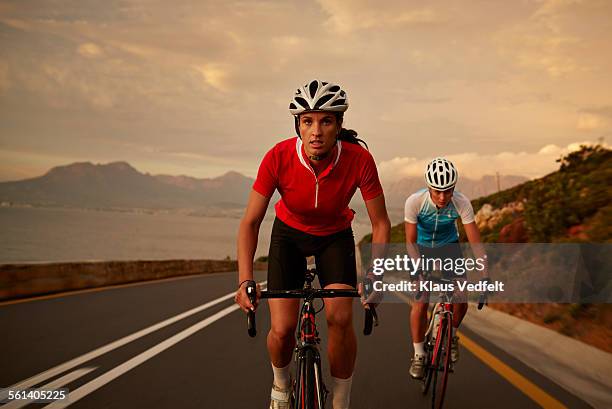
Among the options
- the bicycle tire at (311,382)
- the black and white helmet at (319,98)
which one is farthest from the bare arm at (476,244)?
the bicycle tire at (311,382)

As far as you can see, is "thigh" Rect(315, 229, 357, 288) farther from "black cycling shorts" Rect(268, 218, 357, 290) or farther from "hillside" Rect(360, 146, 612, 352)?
"hillside" Rect(360, 146, 612, 352)

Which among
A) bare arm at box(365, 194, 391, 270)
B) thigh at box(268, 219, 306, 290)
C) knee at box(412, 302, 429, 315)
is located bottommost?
knee at box(412, 302, 429, 315)

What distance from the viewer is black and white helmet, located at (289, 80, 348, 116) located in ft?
11.3

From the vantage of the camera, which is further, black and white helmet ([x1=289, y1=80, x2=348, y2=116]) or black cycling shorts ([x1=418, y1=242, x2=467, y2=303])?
black cycling shorts ([x1=418, y1=242, x2=467, y2=303])

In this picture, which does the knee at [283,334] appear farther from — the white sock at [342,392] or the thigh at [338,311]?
the white sock at [342,392]

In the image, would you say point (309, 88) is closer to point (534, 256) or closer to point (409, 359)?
point (409, 359)

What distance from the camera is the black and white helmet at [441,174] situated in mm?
5105

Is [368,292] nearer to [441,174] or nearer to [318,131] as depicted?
[318,131]

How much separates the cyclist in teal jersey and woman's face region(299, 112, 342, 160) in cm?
188

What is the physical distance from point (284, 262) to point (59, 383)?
8.94 feet

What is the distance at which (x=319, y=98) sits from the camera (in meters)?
3.44

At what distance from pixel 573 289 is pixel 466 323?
1.83m

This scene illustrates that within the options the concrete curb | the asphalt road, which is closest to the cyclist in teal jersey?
the asphalt road

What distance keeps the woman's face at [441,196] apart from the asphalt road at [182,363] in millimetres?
1755
